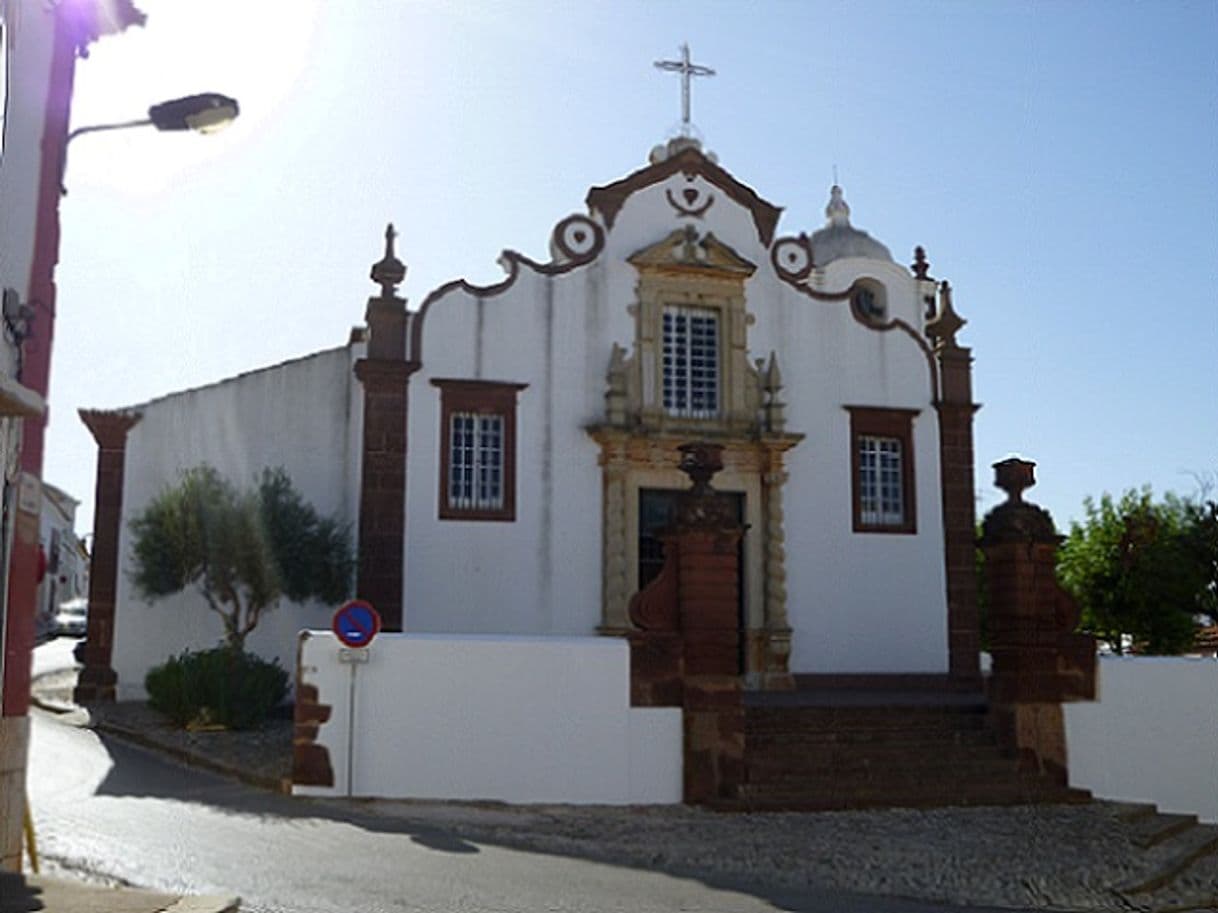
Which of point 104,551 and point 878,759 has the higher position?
point 104,551

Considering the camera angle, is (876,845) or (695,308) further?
(695,308)

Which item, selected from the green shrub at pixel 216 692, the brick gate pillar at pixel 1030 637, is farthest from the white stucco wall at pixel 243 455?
the brick gate pillar at pixel 1030 637

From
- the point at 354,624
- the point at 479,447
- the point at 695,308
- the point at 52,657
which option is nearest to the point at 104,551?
the point at 479,447

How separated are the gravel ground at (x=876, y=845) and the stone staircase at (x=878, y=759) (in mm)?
264

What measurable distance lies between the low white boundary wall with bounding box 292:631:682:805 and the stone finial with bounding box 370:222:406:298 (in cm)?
714

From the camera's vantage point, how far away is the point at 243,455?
18812 mm

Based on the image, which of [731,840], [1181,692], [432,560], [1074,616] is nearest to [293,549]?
[432,560]

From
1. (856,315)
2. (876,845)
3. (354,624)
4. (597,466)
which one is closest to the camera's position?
(876,845)

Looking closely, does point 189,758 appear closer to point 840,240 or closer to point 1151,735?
point 1151,735

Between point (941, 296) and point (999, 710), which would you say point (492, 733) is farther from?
point (941, 296)

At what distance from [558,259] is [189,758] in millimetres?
8942

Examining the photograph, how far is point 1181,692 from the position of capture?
15.1 m

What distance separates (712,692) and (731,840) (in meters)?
2.23

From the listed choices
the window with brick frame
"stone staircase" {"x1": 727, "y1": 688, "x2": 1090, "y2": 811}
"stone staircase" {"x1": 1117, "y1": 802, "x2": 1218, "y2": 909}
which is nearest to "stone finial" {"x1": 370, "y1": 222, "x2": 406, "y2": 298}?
the window with brick frame
